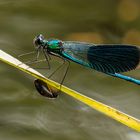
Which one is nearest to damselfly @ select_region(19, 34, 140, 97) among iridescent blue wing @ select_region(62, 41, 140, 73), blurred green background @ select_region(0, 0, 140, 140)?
iridescent blue wing @ select_region(62, 41, 140, 73)

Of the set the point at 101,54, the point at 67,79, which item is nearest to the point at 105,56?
the point at 101,54

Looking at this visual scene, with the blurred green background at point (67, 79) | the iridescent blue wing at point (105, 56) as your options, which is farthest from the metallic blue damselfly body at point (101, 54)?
the blurred green background at point (67, 79)

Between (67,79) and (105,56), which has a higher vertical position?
(67,79)

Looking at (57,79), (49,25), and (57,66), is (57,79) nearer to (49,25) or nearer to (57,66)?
(57,66)

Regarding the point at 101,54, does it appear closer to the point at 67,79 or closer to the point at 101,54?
the point at 101,54

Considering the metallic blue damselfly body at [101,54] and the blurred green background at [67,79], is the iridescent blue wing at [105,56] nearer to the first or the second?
the metallic blue damselfly body at [101,54]

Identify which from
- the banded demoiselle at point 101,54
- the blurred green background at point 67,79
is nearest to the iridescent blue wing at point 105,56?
the banded demoiselle at point 101,54

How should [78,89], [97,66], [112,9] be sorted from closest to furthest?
[97,66], [78,89], [112,9]

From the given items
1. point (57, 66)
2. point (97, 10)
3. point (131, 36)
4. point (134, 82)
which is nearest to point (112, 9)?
point (97, 10)
